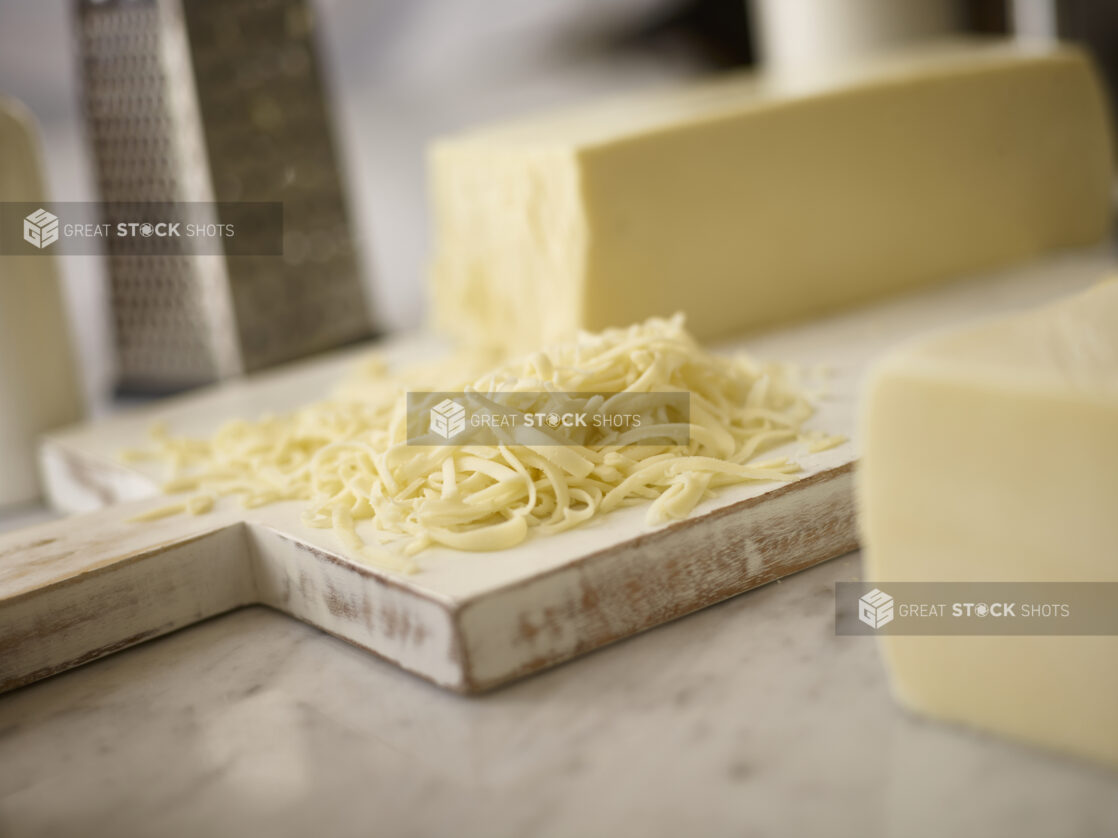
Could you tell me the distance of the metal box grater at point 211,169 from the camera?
2.17 meters

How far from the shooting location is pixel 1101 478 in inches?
34.7

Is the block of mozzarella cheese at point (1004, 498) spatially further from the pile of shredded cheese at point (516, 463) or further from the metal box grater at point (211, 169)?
the metal box grater at point (211, 169)

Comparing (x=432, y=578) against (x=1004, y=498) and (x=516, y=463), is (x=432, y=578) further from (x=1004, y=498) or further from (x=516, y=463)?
(x=1004, y=498)

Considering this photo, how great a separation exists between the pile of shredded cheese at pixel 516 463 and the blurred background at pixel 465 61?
Result: 690mm

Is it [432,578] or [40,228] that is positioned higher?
[40,228]

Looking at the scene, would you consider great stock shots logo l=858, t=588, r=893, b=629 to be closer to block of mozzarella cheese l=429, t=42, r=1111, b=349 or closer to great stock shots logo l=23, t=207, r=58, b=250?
block of mozzarella cheese l=429, t=42, r=1111, b=349

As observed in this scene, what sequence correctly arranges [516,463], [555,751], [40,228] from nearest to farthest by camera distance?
[555,751] < [516,463] < [40,228]

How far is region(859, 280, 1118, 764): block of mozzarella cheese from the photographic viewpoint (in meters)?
0.89

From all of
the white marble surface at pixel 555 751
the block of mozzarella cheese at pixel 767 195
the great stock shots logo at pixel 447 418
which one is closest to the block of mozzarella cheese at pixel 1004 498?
the white marble surface at pixel 555 751

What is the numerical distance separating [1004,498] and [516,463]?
1.67 ft

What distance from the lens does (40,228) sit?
76.0 inches

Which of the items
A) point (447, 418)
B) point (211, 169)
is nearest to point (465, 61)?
point (211, 169)

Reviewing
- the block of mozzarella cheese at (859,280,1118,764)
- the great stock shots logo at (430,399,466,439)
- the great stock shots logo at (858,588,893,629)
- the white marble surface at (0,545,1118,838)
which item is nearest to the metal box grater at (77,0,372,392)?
the great stock shots logo at (430,399,466,439)

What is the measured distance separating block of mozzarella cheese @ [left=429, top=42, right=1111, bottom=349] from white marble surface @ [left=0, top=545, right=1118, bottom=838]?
93 centimetres
